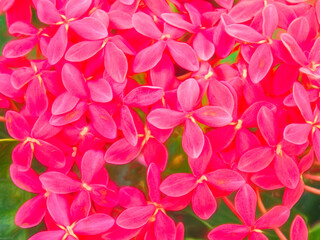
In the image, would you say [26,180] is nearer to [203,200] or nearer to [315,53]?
[203,200]

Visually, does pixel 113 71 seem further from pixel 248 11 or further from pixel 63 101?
pixel 248 11

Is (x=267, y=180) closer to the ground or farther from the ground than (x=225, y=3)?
closer to the ground

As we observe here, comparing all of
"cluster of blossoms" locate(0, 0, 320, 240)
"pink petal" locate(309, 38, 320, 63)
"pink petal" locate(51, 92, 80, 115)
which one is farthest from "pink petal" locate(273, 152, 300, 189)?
"pink petal" locate(51, 92, 80, 115)

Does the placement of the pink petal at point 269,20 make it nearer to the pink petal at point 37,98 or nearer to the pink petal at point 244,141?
the pink petal at point 244,141

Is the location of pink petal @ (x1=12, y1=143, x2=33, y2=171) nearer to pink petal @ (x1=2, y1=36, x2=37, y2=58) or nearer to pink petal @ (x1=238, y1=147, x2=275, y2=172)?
pink petal @ (x1=2, y1=36, x2=37, y2=58)

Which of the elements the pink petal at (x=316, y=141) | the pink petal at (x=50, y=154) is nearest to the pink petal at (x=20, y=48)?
the pink petal at (x=50, y=154)

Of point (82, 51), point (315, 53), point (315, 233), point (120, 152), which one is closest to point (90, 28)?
point (82, 51)
